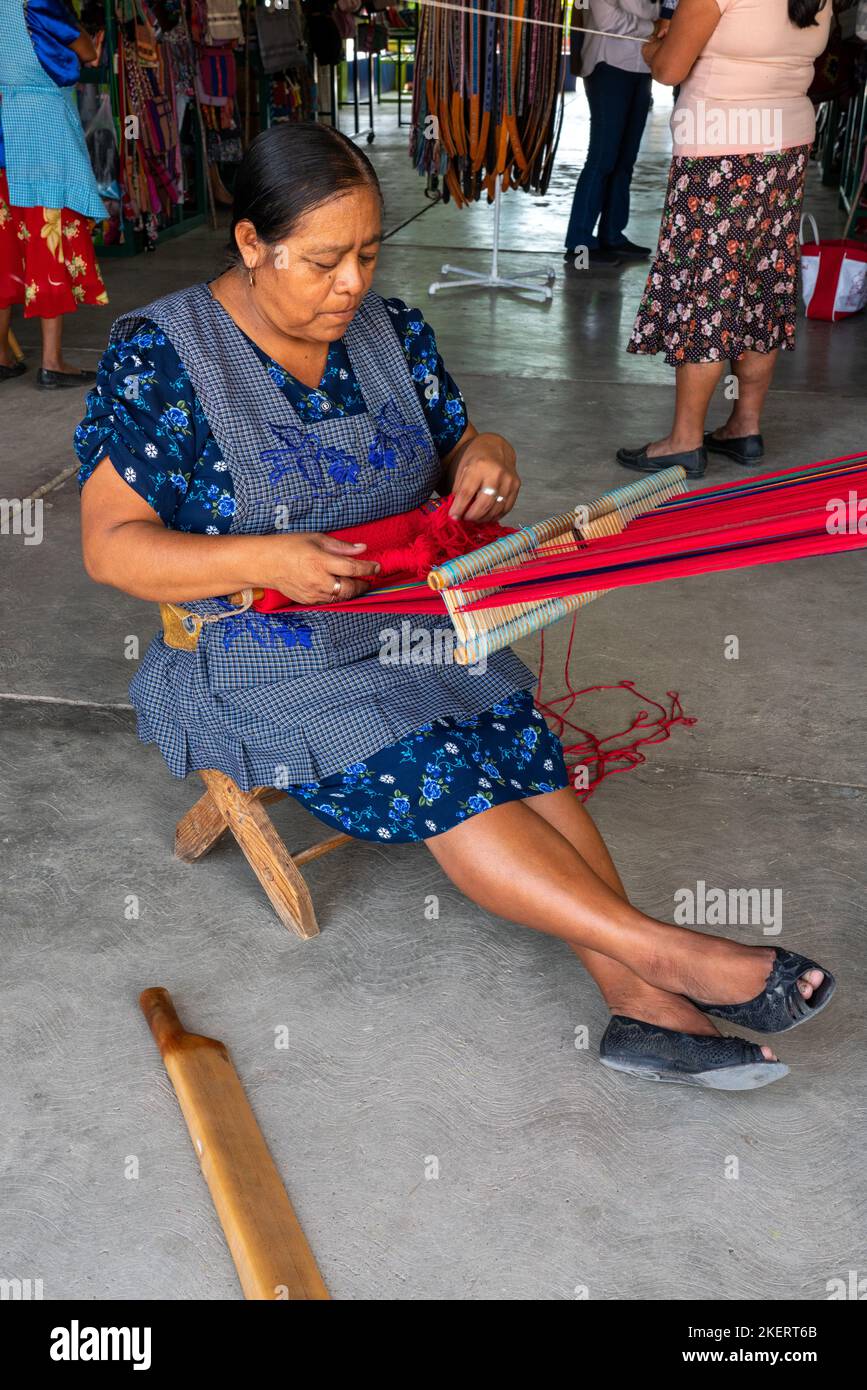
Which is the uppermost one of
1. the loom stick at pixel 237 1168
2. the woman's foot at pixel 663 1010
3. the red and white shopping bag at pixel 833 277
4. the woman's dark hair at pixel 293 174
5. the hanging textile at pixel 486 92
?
the hanging textile at pixel 486 92

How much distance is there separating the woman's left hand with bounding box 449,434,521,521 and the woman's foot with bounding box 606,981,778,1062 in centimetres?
67

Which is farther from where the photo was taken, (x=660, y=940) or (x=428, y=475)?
(x=428, y=475)

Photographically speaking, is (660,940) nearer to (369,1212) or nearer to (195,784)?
(369,1212)

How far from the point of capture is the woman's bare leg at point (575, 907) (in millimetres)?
Answer: 1632

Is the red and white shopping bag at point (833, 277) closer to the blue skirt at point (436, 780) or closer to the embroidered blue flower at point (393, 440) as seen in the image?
the embroidered blue flower at point (393, 440)

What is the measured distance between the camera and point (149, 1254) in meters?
1.50

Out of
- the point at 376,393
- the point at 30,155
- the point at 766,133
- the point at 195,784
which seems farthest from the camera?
the point at 30,155

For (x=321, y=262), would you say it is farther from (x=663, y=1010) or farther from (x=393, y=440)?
(x=663, y=1010)

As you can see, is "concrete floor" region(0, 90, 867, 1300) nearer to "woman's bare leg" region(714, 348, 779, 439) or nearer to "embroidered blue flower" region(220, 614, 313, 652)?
"embroidered blue flower" region(220, 614, 313, 652)

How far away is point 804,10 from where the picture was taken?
130 inches

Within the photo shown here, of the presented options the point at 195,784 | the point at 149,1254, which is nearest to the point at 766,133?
the point at 195,784

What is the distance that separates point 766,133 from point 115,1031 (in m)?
2.84

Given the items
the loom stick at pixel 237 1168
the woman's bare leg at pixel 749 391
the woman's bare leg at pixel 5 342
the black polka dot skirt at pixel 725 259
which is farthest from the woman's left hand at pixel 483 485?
the woman's bare leg at pixel 5 342

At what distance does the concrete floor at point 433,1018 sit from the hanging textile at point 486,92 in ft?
9.29
